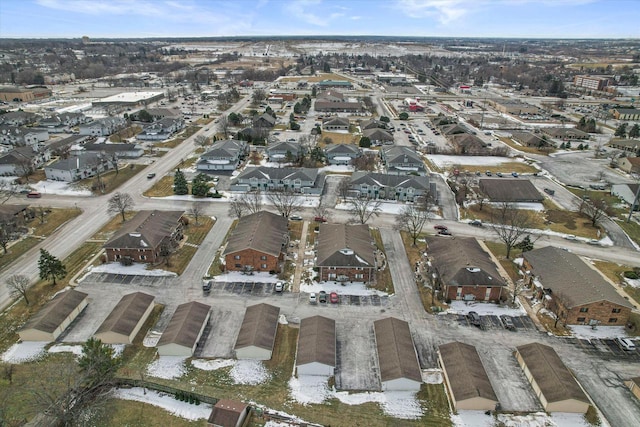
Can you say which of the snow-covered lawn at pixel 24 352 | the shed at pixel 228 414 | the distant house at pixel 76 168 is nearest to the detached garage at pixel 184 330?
the shed at pixel 228 414

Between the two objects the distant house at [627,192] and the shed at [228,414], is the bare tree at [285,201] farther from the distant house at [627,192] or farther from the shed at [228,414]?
the distant house at [627,192]

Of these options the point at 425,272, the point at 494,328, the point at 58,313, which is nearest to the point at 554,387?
the point at 494,328

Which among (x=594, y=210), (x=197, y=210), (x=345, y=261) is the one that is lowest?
(x=345, y=261)

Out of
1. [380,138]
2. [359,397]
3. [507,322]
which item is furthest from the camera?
[380,138]

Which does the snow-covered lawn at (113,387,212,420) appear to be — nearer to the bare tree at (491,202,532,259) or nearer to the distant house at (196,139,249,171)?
the bare tree at (491,202,532,259)

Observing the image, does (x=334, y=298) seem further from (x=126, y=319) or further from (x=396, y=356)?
(x=126, y=319)

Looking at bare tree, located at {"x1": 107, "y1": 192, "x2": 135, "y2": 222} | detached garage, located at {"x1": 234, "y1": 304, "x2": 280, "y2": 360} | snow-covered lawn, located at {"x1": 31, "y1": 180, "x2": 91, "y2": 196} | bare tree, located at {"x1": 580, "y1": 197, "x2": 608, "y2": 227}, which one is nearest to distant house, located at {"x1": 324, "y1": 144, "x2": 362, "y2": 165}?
bare tree, located at {"x1": 107, "y1": 192, "x2": 135, "y2": 222}

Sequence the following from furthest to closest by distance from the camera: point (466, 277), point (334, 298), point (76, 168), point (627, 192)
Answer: point (76, 168) → point (627, 192) → point (466, 277) → point (334, 298)

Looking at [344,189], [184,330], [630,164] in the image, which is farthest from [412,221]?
[630,164]
